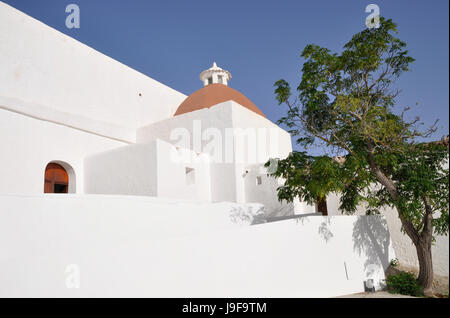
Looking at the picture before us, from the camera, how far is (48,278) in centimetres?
333

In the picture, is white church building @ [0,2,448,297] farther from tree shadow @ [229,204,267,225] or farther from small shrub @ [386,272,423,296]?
small shrub @ [386,272,423,296]

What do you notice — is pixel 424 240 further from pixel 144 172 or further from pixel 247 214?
pixel 144 172

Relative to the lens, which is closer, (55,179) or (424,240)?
(424,240)

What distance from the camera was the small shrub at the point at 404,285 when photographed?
242 inches

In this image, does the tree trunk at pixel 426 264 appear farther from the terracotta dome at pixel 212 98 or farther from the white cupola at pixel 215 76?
the white cupola at pixel 215 76

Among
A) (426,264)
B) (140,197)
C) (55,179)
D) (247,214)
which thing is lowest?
(426,264)

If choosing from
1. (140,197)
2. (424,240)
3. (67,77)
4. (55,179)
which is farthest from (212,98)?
(424,240)

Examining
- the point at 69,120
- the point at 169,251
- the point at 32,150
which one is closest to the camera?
the point at 169,251

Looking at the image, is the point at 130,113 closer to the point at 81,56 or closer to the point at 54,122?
the point at 81,56

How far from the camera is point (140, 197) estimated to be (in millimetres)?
5797

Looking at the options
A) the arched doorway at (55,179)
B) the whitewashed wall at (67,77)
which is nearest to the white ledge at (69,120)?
the whitewashed wall at (67,77)

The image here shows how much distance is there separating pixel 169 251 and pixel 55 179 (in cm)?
639

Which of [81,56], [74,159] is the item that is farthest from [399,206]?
[81,56]
